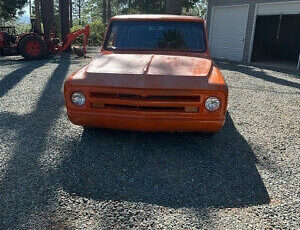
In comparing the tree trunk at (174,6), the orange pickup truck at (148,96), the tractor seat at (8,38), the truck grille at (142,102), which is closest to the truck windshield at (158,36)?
the orange pickup truck at (148,96)

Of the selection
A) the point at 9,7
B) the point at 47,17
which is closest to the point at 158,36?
A: the point at 47,17

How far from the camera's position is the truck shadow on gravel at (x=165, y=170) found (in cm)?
294

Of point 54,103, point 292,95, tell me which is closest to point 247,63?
point 292,95

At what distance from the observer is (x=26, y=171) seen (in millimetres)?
3299

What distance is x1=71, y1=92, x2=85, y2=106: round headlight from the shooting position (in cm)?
361

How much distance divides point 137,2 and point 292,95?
2237 cm

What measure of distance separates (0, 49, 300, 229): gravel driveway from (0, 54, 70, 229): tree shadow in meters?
0.01

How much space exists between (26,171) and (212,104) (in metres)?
2.34

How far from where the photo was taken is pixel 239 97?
7070mm

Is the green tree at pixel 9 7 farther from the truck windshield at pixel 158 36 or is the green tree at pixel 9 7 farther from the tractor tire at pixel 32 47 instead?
the truck windshield at pixel 158 36

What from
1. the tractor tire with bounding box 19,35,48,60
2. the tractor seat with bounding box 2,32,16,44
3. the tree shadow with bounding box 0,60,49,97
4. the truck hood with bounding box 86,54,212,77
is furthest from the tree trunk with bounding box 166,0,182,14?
the truck hood with bounding box 86,54,212,77

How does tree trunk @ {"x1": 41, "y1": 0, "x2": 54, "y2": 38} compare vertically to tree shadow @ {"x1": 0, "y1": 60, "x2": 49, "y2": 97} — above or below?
above

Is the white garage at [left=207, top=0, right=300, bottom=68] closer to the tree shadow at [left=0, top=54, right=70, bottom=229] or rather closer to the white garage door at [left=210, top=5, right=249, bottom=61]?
the white garage door at [left=210, top=5, right=249, bottom=61]

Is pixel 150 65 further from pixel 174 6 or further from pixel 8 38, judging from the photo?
pixel 174 6
